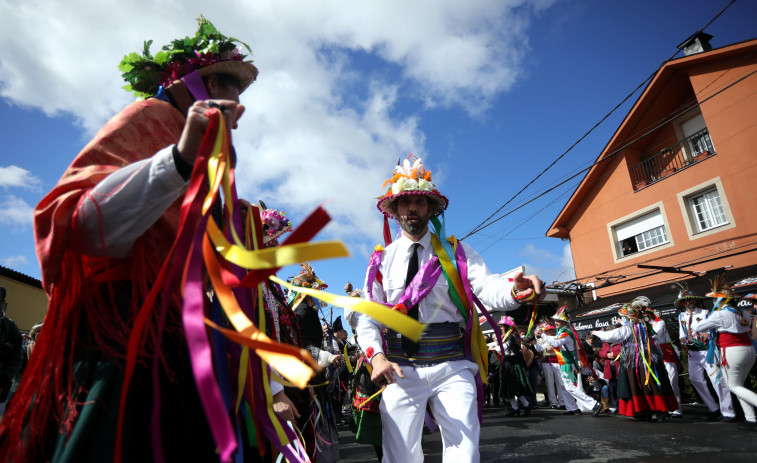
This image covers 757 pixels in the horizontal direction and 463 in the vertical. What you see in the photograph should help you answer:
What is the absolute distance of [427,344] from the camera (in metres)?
2.80

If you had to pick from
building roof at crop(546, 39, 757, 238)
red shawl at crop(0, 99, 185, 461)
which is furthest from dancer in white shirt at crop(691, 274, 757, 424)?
red shawl at crop(0, 99, 185, 461)

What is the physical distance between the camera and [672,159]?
57.4 feet

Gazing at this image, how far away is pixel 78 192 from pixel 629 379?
10437 millimetres

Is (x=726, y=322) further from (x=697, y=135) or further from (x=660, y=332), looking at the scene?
(x=697, y=135)

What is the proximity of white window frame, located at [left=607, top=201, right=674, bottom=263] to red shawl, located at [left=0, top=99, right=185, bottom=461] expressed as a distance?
19043 millimetres

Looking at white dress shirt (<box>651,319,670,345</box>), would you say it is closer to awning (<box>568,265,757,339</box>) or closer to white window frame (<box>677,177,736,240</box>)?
awning (<box>568,265,757,339</box>)

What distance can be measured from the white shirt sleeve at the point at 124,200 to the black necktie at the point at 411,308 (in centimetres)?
198

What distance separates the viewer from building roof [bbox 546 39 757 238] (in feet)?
50.1

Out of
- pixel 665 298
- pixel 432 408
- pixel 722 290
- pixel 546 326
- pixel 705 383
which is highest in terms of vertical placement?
pixel 665 298

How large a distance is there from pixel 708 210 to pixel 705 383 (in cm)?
876

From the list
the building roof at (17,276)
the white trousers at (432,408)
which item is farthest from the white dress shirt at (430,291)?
the building roof at (17,276)

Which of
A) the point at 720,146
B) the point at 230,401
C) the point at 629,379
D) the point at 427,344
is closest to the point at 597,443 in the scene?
the point at 629,379

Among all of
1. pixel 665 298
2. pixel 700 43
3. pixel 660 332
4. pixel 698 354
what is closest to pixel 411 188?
pixel 660 332

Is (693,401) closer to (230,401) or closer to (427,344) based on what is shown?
(427,344)
